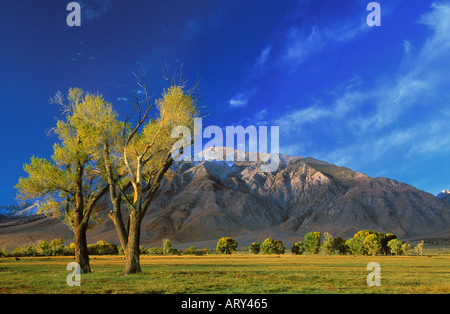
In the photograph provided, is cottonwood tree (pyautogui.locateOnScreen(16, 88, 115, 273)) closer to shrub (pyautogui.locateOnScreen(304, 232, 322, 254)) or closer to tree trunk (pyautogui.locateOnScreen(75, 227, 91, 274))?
tree trunk (pyautogui.locateOnScreen(75, 227, 91, 274))

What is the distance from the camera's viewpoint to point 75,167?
1038 inches

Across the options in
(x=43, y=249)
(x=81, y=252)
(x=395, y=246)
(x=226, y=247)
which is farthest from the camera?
(x=226, y=247)

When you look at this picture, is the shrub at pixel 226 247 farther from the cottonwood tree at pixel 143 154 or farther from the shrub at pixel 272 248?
the cottonwood tree at pixel 143 154

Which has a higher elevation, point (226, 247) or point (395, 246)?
point (395, 246)

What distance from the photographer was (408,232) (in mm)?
193250

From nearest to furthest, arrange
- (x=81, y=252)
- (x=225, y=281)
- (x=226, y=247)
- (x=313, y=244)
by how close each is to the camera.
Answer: (x=225, y=281)
(x=81, y=252)
(x=313, y=244)
(x=226, y=247)

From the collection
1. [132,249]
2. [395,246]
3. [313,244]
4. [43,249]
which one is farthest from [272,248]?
[132,249]

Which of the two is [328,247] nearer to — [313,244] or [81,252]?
[313,244]

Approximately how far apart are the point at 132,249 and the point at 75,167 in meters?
9.02

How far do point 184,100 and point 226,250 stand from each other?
87.6 m

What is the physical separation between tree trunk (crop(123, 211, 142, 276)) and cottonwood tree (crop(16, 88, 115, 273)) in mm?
4850

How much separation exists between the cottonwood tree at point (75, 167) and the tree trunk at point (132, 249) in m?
4.85

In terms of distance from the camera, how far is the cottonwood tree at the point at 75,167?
2533cm

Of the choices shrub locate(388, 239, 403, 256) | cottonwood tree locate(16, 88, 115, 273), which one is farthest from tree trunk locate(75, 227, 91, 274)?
shrub locate(388, 239, 403, 256)
